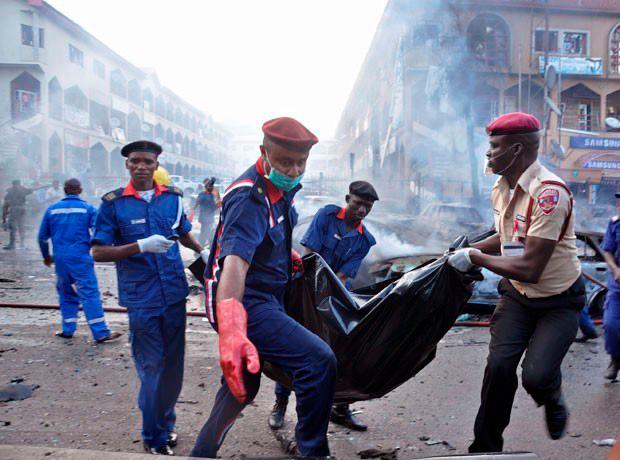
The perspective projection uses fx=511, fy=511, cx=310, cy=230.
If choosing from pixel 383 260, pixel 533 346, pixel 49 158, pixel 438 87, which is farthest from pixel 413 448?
pixel 49 158

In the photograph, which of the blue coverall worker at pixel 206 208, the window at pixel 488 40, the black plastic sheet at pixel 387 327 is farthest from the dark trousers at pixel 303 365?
the window at pixel 488 40

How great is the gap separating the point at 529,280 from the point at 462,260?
311mm

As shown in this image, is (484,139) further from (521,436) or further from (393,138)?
(521,436)

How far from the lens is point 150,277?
2928mm

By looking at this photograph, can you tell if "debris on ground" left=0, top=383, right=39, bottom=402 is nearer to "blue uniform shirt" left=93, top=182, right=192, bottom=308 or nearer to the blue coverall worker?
"blue uniform shirt" left=93, top=182, right=192, bottom=308

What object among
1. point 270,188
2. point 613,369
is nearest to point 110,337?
point 270,188

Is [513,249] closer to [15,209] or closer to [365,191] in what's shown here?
[365,191]

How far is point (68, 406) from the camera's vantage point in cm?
358

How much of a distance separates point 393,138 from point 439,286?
23977 mm

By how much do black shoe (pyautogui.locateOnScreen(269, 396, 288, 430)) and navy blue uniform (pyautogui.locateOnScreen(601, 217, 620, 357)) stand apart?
9.31 ft

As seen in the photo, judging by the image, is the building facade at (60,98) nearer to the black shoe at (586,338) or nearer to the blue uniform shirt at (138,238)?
the blue uniform shirt at (138,238)

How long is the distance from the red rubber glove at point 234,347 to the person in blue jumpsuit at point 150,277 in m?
1.16

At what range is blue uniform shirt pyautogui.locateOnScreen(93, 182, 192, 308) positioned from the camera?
2902mm

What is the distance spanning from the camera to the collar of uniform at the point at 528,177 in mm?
2498
